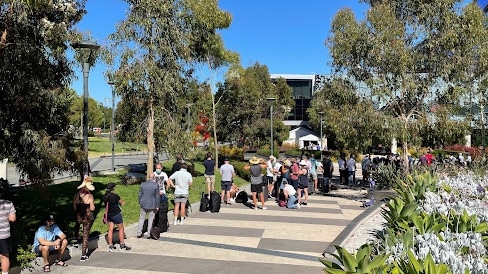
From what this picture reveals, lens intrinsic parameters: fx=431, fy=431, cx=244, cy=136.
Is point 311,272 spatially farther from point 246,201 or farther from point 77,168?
point 246,201

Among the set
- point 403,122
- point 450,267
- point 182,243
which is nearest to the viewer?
point 450,267

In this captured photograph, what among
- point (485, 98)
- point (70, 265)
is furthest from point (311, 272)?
point (485, 98)

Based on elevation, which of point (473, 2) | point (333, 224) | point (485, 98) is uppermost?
point (473, 2)

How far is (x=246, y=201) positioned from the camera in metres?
14.8

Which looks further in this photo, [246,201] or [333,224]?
[246,201]

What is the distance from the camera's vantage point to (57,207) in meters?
11.4

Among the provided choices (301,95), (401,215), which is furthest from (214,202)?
(301,95)

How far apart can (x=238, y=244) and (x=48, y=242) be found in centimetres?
366

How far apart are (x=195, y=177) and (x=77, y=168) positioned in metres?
11.5

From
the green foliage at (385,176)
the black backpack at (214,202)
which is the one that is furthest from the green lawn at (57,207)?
the green foliage at (385,176)

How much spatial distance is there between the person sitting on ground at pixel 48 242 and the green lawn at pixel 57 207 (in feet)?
1.22

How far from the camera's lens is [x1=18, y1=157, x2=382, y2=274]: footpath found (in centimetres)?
739

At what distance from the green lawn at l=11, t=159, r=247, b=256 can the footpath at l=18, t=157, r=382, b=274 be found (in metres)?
0.86

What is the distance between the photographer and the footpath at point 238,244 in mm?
7395
